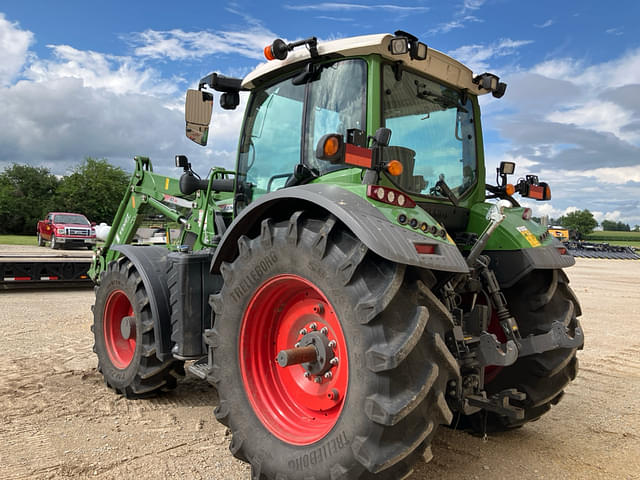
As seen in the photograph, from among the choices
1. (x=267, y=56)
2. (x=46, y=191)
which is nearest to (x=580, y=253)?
(x=267, y=56)

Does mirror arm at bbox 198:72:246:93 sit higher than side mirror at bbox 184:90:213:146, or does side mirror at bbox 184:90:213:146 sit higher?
mirror arm at bbox 198:72:246:93

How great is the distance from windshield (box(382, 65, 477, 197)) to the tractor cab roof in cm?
8

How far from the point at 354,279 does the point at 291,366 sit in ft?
2.99

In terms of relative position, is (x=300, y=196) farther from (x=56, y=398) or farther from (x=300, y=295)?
(x=56, y=398)

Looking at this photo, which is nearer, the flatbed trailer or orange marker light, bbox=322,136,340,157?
orange marker light, bbox=322,136,340,157

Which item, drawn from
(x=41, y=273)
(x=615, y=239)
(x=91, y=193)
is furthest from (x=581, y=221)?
(x=41, y=273)

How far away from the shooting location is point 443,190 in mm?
3559

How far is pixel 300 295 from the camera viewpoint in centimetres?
308

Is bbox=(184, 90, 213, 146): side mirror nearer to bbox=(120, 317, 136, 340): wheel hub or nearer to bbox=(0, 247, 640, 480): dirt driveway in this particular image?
bbox=(120, 317, 136, 340): wheel hub

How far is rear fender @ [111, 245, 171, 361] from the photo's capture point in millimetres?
4168

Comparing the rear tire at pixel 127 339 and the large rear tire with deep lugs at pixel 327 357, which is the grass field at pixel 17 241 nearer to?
the rear tire at pixel 127 339

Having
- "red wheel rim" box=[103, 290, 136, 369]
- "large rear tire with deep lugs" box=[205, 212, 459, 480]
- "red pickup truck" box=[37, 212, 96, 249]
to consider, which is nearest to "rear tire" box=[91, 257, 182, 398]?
"red wheel rim" box=[103, 290, 136, 369]

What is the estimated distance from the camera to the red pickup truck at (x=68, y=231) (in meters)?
23.7

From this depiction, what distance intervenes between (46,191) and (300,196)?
54.7 metres
